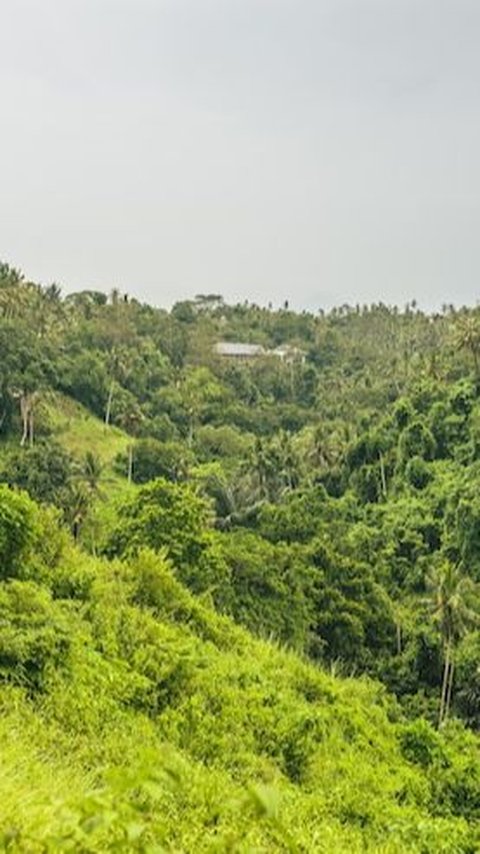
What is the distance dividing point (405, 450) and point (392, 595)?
52.7 feet

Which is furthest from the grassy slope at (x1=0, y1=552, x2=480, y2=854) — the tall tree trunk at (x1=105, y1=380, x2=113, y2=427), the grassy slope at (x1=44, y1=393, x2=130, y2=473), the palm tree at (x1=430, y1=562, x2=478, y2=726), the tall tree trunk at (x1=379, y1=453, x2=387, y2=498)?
the tall tree trunk at (x1=105, y1=380, x2=113, y2=427)

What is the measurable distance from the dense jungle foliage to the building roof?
123cm

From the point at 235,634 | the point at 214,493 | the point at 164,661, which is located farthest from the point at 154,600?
the point at 214,493

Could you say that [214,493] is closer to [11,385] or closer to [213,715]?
[11,385]

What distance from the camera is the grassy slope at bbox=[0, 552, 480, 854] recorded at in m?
8.90

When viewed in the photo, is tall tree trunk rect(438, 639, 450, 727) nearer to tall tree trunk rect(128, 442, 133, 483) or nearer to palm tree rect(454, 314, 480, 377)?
palm tree rect(454, 314, 480, 377)

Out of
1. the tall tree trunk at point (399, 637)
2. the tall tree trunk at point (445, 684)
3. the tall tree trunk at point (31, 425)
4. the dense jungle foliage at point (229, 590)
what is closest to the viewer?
the dense jungle foliage at point (229, 590)

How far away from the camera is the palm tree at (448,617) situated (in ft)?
113

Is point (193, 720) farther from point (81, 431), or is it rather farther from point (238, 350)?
point (238, 350)

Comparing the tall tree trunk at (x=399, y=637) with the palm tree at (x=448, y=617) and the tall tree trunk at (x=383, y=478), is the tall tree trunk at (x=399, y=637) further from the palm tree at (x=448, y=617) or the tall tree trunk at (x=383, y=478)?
the tall tree trunk at (x=383, y=478)

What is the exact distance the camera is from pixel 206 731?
606 inches

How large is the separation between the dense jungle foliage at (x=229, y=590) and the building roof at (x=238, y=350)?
1.23 metres

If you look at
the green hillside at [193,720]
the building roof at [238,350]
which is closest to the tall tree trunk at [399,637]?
the green hillside at [193,720]

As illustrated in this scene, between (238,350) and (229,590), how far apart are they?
6862cm
